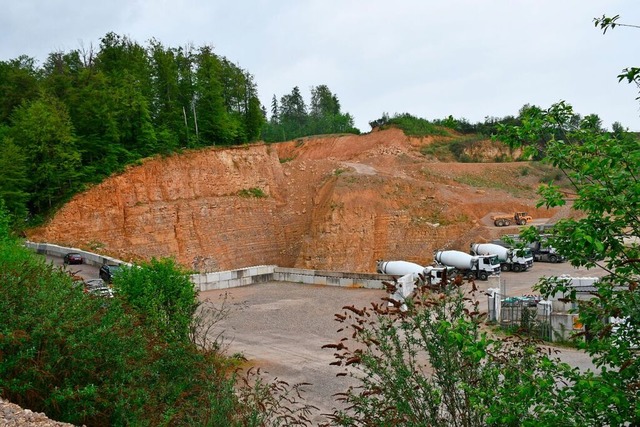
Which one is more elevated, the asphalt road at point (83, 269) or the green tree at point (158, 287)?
the green tree at point (158, 287)

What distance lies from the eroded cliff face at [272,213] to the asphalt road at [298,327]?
1103 cm

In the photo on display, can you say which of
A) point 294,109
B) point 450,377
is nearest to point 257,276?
point 450,377

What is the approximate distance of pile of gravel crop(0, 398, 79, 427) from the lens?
25.0 feet

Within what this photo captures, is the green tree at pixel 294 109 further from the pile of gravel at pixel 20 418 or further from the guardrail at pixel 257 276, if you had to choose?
the pile of gravel at pixel 20 418

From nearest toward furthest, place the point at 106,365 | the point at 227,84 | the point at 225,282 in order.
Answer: the point at 106,365
the point at 225,282
the point at 227,84

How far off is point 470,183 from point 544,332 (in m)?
37.5

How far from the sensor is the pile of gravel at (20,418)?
7609 mm

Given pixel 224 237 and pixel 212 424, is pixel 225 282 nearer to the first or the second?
pixel 224 237

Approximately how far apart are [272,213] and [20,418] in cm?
4230

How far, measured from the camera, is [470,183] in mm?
57812

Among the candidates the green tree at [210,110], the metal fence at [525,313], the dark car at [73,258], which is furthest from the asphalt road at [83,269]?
the metal fence at [525,313]

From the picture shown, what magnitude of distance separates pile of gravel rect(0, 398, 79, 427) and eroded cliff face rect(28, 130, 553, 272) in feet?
98.3

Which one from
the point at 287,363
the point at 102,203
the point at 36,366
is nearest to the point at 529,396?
the point at 36,366

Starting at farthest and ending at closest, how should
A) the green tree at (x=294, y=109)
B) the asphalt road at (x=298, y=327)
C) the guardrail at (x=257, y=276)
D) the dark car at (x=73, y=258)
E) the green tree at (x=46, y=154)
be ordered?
1. the green tree at (x=294, y=109)
2. the green tree at (x=46, y=154)
3. the dark car at (x=73, y=258)
4. the guardrail at (x=257, y=276)
5. the asphalt road at (x=298, y=327)
